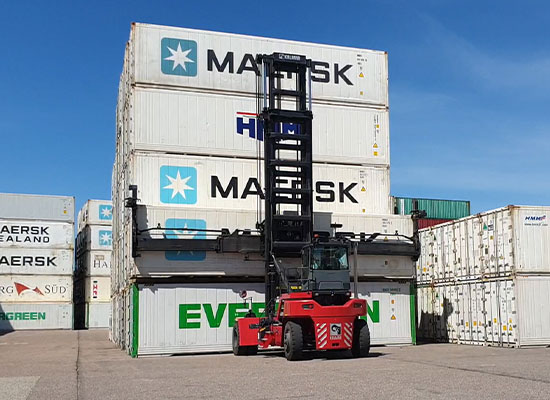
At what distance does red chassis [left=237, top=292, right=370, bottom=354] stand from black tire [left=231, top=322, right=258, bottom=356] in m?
1.46

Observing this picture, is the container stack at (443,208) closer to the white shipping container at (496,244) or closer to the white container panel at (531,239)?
the white shipping container at (496,244)

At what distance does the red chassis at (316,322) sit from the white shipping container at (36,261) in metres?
33.2

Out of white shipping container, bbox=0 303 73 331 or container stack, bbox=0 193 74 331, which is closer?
white shipping container, bbox=0 303 73 331

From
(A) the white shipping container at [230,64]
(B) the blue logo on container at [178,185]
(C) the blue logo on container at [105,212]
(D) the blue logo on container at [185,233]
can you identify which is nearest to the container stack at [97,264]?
(C) the blue logo on container at [105,212]

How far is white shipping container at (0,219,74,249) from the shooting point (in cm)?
4697

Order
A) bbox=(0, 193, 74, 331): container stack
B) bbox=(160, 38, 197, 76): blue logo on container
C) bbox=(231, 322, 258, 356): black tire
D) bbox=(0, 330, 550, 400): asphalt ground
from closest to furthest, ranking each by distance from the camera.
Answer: bbox=(0, 330, 550, 400): asphalt ground → bbox=(231, 322, 258, 356): black tire → bbox=(160, 38, 197, 76): blue logo on container → bbox=(0, 193, 74, 331): container stack

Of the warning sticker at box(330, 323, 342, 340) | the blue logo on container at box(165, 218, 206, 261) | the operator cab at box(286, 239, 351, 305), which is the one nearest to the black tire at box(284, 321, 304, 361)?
the warning sticker at box(330, 323, 342, 340)

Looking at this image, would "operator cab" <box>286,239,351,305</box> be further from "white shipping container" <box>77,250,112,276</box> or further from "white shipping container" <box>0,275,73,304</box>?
"white shipping container" <box>77,250,112,276</box>

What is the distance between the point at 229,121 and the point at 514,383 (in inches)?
560

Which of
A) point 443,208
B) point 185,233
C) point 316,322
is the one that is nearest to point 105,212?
point 443,208

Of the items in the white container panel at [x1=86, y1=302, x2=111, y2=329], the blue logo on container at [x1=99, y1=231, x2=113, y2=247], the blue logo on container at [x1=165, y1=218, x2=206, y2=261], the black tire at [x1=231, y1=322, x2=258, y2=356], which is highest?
the blue logo on container at [x1=99, y1=231, x2=113, y2=247]

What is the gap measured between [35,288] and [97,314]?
541 centimetres

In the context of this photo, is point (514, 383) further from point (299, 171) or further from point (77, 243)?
point (77, 243)

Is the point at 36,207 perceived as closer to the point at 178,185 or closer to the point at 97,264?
the point at 97,264
